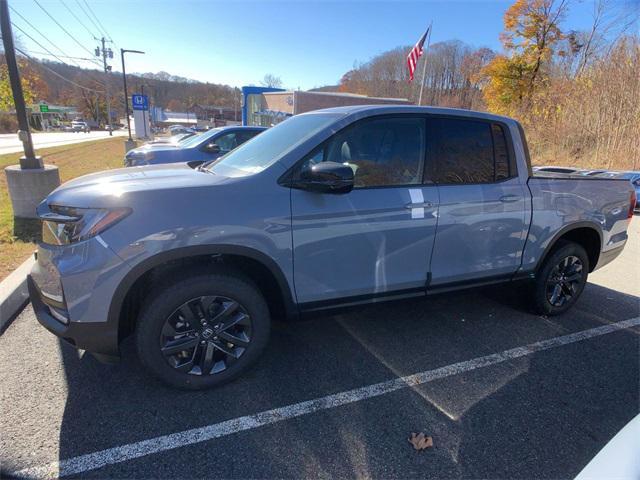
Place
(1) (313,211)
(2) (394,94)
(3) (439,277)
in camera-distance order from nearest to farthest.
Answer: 1. (1) (313,211)
2. (3) (439,277)
3. (2) (394,94)

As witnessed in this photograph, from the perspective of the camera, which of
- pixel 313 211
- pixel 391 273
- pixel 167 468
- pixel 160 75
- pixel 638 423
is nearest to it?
pixel 638 423

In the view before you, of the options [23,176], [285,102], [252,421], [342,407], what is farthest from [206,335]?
[285,102]

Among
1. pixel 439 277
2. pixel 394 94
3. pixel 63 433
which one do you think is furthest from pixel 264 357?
pixel 394 94

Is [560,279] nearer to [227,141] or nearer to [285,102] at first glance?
[227,141]

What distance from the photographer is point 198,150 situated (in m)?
8.31

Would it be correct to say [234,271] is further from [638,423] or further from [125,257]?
[638,423]

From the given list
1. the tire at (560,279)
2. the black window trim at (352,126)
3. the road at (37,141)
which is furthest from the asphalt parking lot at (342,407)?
the road at (37,141)

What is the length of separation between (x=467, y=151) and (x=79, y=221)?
2899 millimetres

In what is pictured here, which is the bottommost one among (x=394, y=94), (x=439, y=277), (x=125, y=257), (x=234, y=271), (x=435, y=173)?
(x=439, y=277)

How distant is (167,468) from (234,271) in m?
1.16

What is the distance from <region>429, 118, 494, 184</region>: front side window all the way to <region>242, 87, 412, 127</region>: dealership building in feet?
88.9

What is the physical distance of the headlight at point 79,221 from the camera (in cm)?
222

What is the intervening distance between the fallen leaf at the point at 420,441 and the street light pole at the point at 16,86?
6.75 metres

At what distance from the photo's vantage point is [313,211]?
8.53ft
